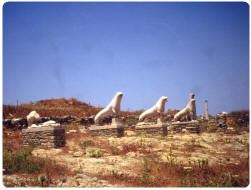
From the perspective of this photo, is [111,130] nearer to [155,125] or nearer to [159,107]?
[155,125]

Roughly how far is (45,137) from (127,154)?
337 centimetres

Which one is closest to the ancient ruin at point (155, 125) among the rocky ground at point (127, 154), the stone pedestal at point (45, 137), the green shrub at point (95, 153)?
the rocky ground at point (127, 154)

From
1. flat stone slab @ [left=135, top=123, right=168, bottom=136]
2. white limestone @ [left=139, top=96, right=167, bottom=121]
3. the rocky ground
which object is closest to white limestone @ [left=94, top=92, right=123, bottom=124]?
the rocky ground

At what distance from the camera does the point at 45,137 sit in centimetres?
1412

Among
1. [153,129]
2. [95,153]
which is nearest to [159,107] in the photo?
[153,129]

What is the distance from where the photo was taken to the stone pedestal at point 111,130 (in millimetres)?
16391

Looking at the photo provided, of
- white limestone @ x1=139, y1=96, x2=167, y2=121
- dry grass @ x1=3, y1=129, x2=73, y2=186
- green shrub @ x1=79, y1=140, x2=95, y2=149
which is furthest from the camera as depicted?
white limestone @ x1=139, y1=96, x2=167, y2=121

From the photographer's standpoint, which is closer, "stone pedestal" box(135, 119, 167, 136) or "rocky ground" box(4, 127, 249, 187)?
"rocky ground" box(4, 127, 249, 187)

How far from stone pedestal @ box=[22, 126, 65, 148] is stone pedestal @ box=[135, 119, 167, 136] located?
4.47m

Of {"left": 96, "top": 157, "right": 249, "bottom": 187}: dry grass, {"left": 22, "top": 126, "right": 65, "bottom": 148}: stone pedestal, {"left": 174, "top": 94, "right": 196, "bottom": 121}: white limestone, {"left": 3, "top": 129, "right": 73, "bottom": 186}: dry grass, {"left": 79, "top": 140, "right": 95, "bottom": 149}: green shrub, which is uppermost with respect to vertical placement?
{"left": 174, "top": 94, "right": 196, "bottom": 121}: white limestone

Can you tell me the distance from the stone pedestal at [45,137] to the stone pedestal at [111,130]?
2.74m

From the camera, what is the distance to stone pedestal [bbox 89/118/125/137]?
53.8ft

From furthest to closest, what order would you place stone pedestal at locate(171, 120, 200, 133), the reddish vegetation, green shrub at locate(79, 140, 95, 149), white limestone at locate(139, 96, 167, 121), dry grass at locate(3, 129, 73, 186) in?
the reddish vegetation < stone pedestal at locate(171, 120, 200, 133) < white limestone at locate(139, 96, 167, 121) < green shrub at locate(79, 140, 95, 149) < dry grass at locate(3, 129, 73, 186)

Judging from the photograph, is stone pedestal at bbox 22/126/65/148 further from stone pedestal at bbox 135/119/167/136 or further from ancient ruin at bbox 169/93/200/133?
ancient ruin at bbox 169/93/200/133
